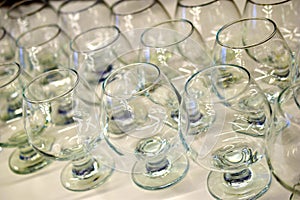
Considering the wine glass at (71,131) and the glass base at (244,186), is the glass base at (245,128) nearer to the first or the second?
the glass base at (244,186)

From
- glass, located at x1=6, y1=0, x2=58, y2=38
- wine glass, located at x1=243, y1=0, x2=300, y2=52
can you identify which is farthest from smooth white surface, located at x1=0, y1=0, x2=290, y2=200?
glass, located at x1=6, y1=0, x2=58, y2=38

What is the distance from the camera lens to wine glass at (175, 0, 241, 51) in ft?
3.04

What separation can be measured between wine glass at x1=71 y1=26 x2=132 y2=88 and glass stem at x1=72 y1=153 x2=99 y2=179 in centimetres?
18

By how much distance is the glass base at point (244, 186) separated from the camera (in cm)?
71

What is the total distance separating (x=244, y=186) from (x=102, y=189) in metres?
0.22

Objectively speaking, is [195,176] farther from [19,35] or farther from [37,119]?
[19,35]

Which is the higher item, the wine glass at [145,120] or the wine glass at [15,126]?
the wine glass at [145,120]

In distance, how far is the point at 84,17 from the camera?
3.70 ft

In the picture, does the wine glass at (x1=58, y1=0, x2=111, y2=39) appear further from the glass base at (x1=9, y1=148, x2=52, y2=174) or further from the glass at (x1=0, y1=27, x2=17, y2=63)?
the glass base at (x1=9, y1=148, x2=52, y2=174)

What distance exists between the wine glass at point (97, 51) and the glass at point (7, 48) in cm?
22

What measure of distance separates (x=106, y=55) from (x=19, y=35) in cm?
30

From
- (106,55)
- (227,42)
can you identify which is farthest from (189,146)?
(106,55)

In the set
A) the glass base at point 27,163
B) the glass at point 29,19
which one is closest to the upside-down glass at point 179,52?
the glass base at point 27,163

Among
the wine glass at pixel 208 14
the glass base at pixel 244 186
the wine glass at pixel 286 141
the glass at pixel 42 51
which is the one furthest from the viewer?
the glass at pixel 42 51
